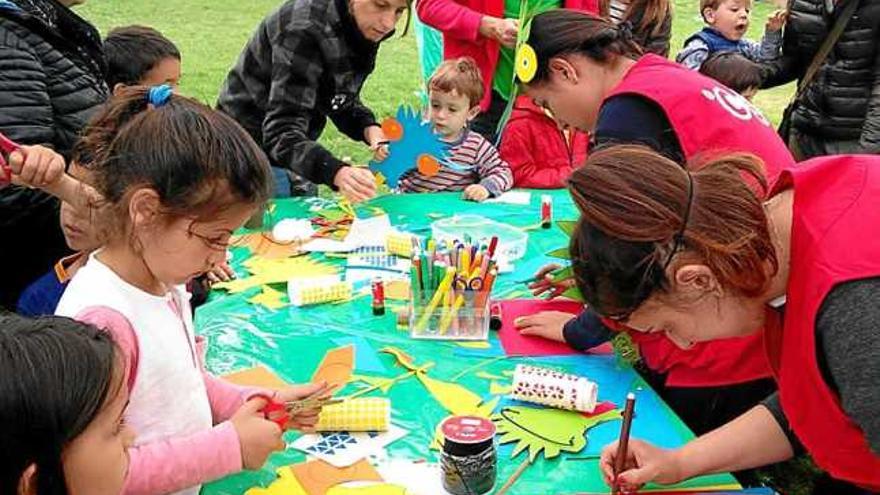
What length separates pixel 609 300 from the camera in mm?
1122

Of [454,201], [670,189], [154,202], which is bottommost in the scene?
[454,201]

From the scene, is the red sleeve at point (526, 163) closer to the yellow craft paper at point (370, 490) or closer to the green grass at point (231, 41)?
the yellow craft paper at point (370, 490)

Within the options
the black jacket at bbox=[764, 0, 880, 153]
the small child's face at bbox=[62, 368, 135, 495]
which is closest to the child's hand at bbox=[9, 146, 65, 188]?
the small child's face at bbox=[62, 368, 135, 495]

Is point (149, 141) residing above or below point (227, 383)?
above

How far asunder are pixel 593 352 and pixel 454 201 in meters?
0.97

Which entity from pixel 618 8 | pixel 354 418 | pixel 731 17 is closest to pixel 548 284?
pixel 354 418

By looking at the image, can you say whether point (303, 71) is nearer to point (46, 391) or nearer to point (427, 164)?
point (427, 164)

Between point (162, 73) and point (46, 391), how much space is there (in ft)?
6.24

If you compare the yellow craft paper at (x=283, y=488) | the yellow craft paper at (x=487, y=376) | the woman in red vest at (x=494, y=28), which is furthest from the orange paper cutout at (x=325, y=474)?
the woman in red vest at (x=494, y=28)

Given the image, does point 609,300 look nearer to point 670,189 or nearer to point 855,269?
point 670,189

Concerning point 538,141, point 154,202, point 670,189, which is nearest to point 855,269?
point 670,189

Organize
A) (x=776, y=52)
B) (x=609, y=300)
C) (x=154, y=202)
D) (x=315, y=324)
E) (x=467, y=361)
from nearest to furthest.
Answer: (x=609, y=300)
(x=154, y=202)
(x=467, y=361)
(x=315, y=324)
(x=776, y=52)

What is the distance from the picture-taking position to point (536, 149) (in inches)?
114

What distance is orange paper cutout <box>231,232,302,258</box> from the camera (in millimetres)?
2178
